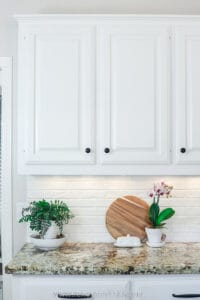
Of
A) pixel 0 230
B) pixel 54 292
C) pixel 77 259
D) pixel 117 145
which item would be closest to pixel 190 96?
pixel 117 145

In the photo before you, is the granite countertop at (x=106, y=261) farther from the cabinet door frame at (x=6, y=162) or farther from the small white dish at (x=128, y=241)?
the cabinet door frame at (x=6, y=162)

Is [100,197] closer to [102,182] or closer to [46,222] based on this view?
[102,182]

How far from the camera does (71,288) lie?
6.83 ft

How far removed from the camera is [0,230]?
2.69 metres

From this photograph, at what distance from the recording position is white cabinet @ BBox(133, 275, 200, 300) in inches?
82.0

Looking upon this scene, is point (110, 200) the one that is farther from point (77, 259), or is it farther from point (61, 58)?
point (61, 58)

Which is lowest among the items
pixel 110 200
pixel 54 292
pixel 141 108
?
pixel 54 292

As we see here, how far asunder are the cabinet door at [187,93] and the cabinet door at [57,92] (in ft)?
1.66

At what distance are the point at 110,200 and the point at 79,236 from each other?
0.32m

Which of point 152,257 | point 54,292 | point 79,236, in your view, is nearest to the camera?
point 54,292

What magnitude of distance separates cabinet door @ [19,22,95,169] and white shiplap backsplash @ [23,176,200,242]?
0.35 m

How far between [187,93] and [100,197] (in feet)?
2.89

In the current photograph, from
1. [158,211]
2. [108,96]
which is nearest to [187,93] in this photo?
[108,96]

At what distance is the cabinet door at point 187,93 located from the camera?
2.34m
